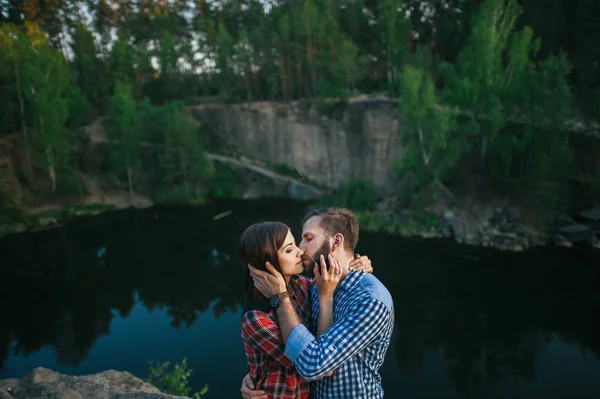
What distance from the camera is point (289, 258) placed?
2.04 meters

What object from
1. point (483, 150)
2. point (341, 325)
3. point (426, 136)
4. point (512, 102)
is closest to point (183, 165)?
point (426, 136)

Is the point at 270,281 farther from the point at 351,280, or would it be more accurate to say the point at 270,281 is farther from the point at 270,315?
the point at 351,280

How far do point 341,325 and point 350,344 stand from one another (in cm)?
8

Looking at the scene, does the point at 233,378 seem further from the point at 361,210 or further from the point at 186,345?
the point at 361,210

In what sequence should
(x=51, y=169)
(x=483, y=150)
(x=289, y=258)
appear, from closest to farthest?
(x=289, y=258) < (x=483, y=150) < (x=51, y=169)

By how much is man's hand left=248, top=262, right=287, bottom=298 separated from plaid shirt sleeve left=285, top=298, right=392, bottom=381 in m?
0.20

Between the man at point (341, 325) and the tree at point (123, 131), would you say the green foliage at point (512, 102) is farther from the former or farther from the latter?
the man at point (341, 325)

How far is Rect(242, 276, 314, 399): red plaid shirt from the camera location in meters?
1.95

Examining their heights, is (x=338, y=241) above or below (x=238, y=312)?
above

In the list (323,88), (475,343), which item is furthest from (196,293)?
(323,88)

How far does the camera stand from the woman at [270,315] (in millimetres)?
1951

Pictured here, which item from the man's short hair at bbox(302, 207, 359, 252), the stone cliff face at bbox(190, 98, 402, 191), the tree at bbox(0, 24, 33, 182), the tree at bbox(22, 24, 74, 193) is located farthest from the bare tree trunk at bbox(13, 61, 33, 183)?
the man's short hair at bbox(302, 207, 359, 252)

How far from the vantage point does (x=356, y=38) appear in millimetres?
28391

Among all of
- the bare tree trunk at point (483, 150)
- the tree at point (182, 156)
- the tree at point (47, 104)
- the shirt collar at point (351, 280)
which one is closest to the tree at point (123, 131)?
the tree at point (182, 156)
